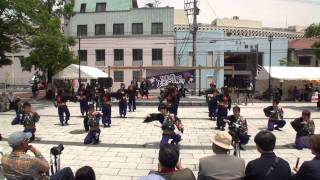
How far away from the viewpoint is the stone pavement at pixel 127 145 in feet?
33.1

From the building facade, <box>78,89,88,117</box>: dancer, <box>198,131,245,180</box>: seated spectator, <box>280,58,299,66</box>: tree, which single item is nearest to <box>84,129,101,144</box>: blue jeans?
<box>78,89,88,117</box>: dancer

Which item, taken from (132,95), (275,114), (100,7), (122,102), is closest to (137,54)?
(100,7)

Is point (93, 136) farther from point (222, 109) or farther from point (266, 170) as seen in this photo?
point (266, 170)

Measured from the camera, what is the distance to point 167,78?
3122 centimetres

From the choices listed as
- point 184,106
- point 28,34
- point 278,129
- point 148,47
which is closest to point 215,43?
point 148,47

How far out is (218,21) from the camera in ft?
227

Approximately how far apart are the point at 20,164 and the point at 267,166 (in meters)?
2.97

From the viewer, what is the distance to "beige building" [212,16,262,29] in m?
68.8

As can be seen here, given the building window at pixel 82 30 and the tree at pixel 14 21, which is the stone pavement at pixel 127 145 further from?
the building window at pixel 82 30

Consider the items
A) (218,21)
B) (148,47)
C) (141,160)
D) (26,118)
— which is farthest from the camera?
(218,21)

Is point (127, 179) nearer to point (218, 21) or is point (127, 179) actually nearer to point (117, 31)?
point (117, 31)

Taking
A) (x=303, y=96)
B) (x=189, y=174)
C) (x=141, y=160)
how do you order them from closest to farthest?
(x=189, y=174)
(x=141, y=160)
(x=303, y=96)

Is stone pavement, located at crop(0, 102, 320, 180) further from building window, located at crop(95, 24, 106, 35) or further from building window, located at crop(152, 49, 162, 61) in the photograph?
building window, located at crop(95, 24, 106, 35)

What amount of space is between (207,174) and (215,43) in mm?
47052
